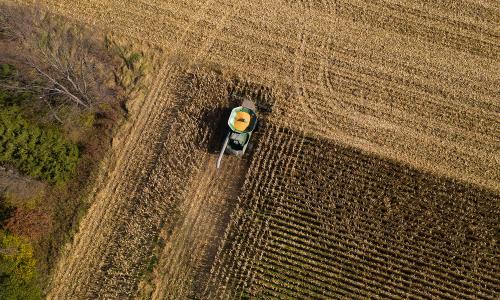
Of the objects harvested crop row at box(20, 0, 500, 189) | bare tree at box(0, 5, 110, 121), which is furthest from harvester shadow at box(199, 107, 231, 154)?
bare tree at box(0, 5, 110, 121)

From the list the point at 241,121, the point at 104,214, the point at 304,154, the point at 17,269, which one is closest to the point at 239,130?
the point at 241,121

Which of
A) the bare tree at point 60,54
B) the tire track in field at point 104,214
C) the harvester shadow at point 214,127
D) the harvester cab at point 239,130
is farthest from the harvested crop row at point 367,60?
the tire track in field at point 104,214

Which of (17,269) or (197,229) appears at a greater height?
(197,229)

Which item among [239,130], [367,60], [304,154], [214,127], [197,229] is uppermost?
[367,60]

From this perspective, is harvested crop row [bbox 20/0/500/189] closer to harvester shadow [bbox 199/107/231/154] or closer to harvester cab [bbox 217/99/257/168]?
harvester cab [bbox 217/99/257/168]

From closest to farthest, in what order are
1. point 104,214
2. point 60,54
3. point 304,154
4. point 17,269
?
point 17,269 → point 104,214 → point 304,154 → point 60,54

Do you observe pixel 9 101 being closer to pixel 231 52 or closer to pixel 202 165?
pixel 202 165

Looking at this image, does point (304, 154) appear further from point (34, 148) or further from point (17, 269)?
point (17, 269)
